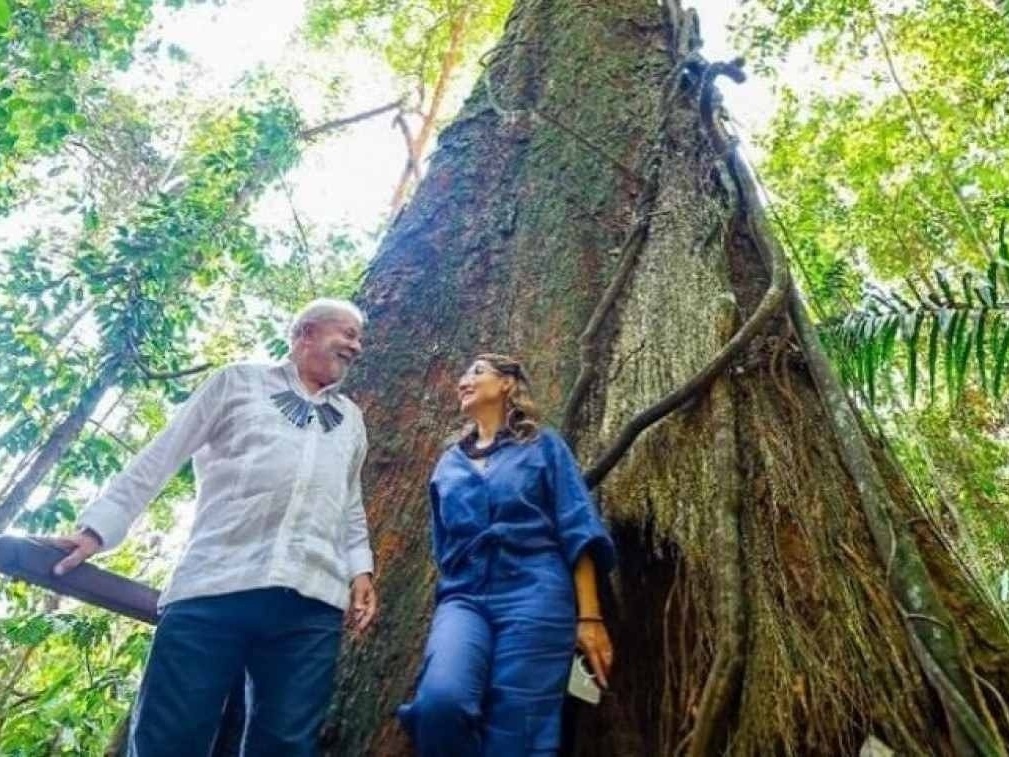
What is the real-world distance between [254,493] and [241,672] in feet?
1.33

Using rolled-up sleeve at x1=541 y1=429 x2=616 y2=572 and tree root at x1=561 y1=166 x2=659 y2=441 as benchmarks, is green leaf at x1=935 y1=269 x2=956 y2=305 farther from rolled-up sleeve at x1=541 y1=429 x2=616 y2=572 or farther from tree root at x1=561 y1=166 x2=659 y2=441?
rolled-up sleeve at x1=541 y1=429 x2=616 y2=572

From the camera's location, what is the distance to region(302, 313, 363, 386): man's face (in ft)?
8.10

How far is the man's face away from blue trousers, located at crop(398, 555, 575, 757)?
74cm

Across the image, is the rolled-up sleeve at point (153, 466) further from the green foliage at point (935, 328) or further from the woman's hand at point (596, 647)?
the green foliage at point (935, 328)

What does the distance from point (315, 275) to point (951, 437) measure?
585 centimetres

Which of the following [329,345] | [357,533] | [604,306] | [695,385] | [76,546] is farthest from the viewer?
[604,306]

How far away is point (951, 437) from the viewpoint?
834 cm

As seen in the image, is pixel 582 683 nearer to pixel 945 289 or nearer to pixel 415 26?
pixel 945 289

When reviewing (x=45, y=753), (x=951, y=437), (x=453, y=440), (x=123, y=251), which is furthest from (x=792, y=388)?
(x=951, y=437)

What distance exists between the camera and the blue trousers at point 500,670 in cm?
188

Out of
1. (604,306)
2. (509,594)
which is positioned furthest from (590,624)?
(604,306)

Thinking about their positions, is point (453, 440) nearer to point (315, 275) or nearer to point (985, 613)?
point (985, 613)

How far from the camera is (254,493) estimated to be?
217 centimetres

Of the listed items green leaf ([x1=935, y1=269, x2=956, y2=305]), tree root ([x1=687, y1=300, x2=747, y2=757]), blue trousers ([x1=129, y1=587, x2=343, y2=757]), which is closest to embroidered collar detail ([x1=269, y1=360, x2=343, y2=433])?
blue trousers ([x1=129, y1=587, x2=343, y2=757])
